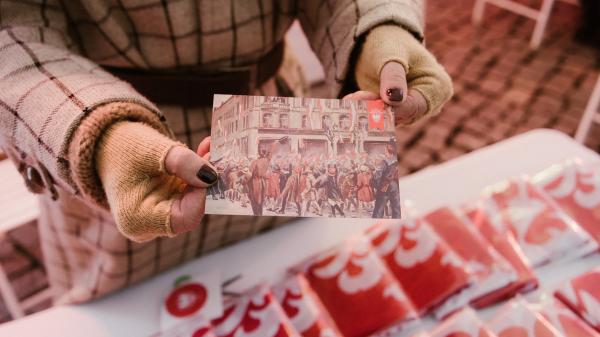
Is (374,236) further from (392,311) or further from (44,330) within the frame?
(44,330)

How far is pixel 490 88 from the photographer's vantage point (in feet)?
7.43

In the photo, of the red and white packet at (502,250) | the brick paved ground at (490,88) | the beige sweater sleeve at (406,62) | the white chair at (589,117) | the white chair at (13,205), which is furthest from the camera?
the brick paved ground at (490,88)

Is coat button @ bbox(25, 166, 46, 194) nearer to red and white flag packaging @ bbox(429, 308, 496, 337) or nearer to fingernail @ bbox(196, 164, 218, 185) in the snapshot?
fingernail @ bbox(196, 164, 218, 185)

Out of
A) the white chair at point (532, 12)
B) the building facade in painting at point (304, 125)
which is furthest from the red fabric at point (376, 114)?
the white chair at point (532, 12)

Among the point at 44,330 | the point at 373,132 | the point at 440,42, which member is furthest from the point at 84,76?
the point at 440,42

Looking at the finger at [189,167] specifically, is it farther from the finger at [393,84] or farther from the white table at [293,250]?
the white table at [293,250]

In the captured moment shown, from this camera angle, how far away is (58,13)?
664 millimetres

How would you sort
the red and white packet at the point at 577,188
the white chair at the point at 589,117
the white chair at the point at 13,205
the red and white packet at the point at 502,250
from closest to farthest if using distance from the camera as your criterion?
the red and white packet at the point at 502,250 → the red and white packet at the point at 577,188 → the white chair at the point at 13,205 → the white chair at the point at 589,117

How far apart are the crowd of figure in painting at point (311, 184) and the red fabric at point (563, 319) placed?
42 centimetres

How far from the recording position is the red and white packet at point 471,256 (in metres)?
0.87

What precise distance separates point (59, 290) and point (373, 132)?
75 centimetres

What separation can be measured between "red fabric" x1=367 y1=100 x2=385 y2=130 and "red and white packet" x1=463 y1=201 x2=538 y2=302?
44 centimetres

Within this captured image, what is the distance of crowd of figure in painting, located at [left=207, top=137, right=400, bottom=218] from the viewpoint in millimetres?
568

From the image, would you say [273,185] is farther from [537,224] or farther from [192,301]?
[537,224]
